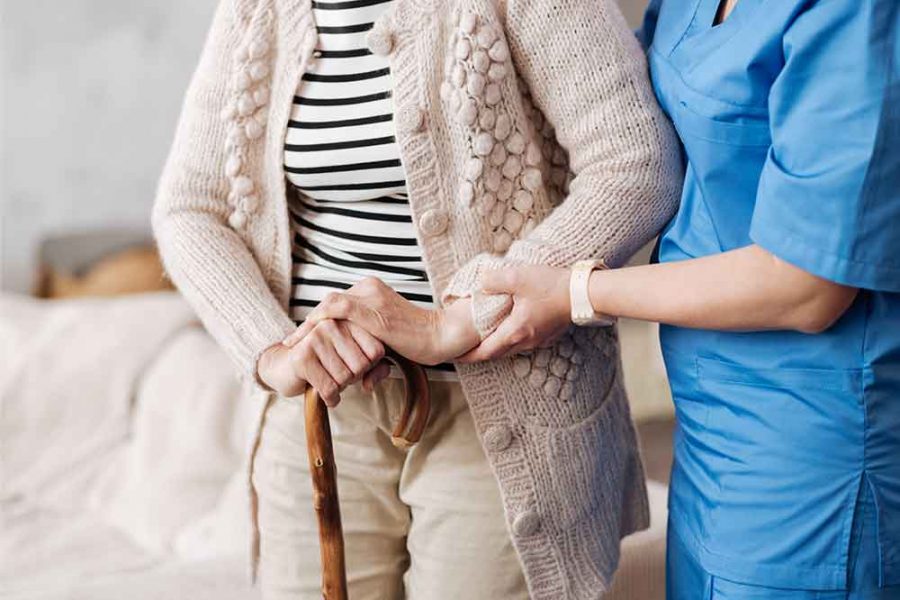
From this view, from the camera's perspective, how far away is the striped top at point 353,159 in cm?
118

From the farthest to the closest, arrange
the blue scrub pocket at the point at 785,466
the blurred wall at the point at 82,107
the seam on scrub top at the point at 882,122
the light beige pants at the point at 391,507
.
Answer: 1. the blurred wall at the point at 82,107
2. the light beige pants at the point at 391,507
3. the blue scrub pocket at the point at 785,466
4. the seam on scrub top at the point at 882,122

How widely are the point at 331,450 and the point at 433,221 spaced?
26cm

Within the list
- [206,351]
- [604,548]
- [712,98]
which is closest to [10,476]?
[206,351]

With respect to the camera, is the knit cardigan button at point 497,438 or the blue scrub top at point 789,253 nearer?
the blue scrub top at point 789,253

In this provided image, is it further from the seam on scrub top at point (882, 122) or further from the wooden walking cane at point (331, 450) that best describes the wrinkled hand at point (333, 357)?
the seam on scrub top at point (882, 122)

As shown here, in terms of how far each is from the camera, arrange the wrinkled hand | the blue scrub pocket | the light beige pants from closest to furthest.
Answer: the blue scrub pocket, the wrinkled hand, the light beige pants

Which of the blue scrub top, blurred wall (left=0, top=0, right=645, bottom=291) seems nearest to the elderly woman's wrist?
the blue scrub top

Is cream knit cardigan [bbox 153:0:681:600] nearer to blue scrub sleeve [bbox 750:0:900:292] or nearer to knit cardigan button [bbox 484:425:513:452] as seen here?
knit cardigan button [bbox 484:425:513:452]

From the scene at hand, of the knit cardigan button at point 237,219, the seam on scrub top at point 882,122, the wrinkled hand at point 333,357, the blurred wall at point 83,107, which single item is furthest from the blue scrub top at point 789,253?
the blurred wall at point 83,107

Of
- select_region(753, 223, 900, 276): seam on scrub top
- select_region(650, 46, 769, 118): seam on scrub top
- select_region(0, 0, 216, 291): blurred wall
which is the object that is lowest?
select_region(0, 0, 216, 291): blurred wall

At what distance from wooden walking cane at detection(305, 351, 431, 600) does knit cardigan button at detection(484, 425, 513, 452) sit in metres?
0.07

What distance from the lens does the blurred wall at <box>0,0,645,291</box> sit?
11.8 feet

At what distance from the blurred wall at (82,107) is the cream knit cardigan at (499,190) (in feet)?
8.23

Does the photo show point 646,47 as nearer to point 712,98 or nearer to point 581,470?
point 712,98
